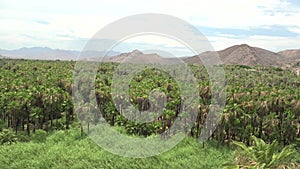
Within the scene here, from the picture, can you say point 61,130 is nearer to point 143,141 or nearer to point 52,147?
point 52,147

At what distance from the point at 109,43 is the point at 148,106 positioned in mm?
13744

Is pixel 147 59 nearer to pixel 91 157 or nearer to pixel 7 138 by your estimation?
pixel 91 157

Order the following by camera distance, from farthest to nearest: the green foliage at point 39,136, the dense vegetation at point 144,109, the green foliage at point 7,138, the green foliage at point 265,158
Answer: the green foliage at point 39,136 → the dense vegetation at point 144,109 → the green foliage at point 7,138 → the green foliage at point 265,158

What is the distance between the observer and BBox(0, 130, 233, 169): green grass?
88.0ft

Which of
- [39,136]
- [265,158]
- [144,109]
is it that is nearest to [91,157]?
[144,109]

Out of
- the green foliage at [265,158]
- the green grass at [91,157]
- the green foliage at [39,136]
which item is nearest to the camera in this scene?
the green foliage at [265,158]

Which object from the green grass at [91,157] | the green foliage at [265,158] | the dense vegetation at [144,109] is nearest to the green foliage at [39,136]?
the dense vegetation at [144,109]

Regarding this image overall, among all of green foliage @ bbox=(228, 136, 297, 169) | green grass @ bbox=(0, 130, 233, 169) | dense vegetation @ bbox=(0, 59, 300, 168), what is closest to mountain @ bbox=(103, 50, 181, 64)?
dense vegetation @ bbox=(0, 59, 300, 168)

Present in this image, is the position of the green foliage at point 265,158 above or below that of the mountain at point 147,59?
below

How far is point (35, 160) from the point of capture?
89.5ft

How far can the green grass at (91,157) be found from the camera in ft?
88.0

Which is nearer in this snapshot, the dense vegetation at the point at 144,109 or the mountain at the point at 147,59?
the mountain at the point at 147,59

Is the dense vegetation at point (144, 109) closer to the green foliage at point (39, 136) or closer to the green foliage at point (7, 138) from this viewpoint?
the green foliage at point (7, 138)

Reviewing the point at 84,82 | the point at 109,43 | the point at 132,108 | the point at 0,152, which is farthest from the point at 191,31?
the point at 0,152
